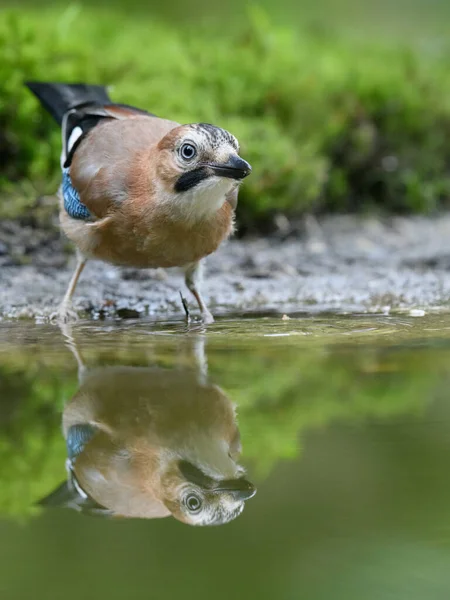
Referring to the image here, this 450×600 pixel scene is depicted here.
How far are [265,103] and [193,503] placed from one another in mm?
6321

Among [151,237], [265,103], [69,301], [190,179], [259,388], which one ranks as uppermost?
[265,103]

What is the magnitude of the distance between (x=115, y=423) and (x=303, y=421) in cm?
55

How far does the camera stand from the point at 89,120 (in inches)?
227

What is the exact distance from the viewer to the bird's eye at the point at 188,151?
4742 mm

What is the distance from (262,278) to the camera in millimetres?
6348

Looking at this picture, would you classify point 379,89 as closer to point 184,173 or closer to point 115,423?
point 184,173

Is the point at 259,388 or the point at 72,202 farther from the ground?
the point at 72,202

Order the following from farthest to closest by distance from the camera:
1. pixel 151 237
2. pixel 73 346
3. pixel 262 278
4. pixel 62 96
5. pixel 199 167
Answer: pixel 262 278 < pixel 62 96 < pixel 151 237 < pixel 199 167 < pixel 73 346

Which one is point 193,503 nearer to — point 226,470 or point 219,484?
point 219,484

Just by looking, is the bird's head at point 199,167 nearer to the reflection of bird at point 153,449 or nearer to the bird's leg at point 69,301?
the bird's leg at point 69,301

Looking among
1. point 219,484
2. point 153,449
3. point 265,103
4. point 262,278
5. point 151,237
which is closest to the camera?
point 219,484

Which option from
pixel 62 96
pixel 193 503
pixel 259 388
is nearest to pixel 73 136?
pixel 62 96

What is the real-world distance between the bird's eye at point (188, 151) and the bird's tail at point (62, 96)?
4.41 feet

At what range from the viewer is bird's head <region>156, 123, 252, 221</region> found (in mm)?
4656
